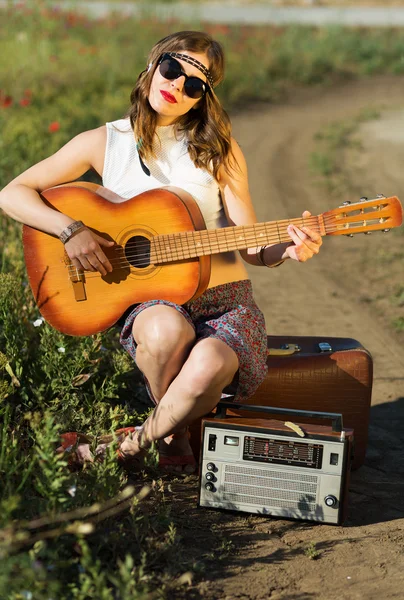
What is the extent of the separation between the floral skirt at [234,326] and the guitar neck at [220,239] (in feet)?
0.65

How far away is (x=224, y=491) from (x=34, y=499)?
738 millimetres

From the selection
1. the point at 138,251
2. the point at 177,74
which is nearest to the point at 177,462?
the point at 138,251

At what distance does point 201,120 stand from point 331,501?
167 centimetres

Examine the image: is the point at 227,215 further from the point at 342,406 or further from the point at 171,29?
the point at 171,29

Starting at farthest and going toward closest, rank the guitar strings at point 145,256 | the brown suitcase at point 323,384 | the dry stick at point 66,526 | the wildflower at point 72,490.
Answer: the brown suitcase at point 323,384, the guitar strings at point 145,256, the wildflower at point 72,490, the dry stick at point 66,526

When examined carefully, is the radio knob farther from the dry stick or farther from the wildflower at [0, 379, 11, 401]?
the wildflower at [0, 379, 11, 401]

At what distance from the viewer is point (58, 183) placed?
12.0 ft

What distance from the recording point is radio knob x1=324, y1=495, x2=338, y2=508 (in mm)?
3076

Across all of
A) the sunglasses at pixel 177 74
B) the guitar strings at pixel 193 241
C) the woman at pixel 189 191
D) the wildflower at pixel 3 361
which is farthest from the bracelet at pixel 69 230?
the sunglasses at pixel 177 74

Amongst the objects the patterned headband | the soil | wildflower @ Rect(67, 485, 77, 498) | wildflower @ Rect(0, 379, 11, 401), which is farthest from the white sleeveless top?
wildflower @ Rect(67, 485, 77, 498)

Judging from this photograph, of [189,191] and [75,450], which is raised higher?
[189,191]

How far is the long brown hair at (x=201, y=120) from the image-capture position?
3.50 m

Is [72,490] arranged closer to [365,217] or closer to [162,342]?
[162,342]

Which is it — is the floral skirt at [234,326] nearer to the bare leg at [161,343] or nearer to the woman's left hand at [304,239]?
the bare leg at [161,343]
